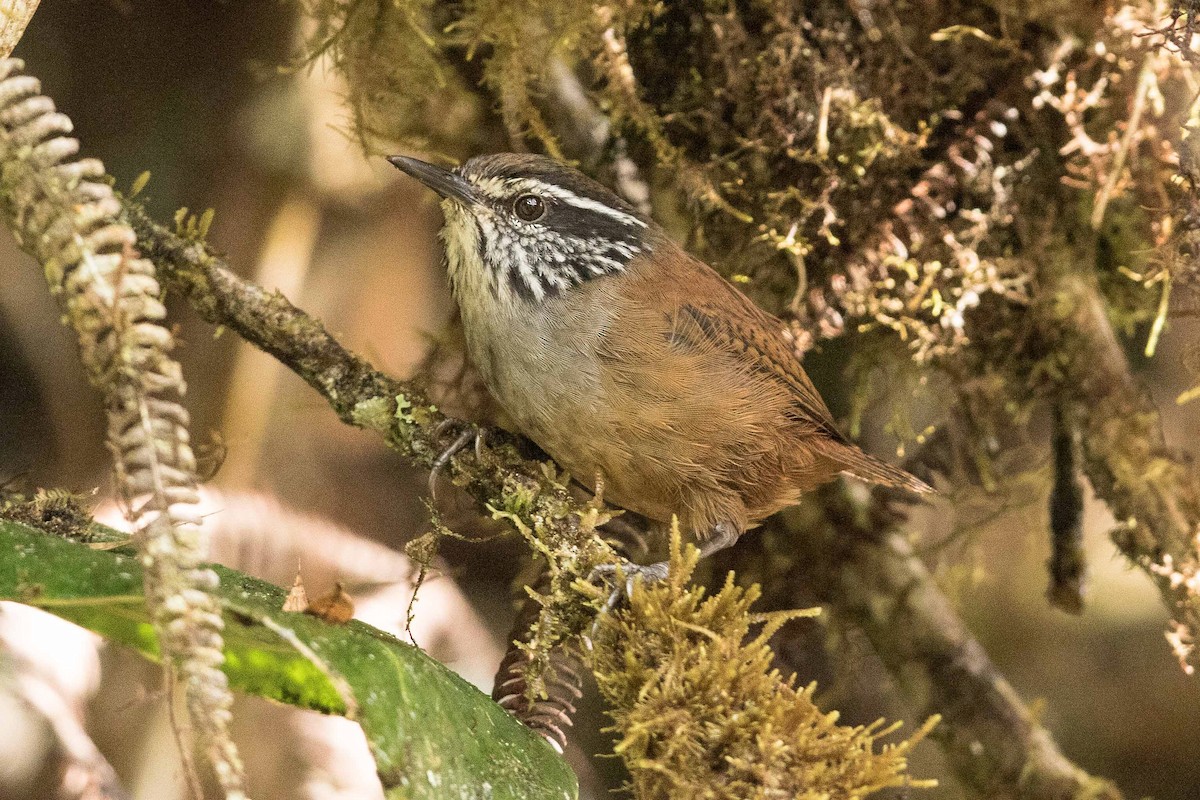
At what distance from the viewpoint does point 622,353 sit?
220 centimetres

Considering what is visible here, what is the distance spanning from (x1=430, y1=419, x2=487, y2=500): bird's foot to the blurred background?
583 millimetres

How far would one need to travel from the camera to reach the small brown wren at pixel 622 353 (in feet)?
7.18

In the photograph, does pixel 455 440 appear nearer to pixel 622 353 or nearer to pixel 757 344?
pixel 622 353

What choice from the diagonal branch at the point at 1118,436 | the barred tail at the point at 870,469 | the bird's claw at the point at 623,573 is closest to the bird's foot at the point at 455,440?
the bird's claw at the point at 623,573

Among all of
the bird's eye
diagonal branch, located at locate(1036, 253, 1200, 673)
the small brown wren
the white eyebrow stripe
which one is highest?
diagonal branch, located at locate(1036, 253, 1200, 673)

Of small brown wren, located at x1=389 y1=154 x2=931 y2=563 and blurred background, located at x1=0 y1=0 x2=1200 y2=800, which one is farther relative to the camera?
blurred background, located at x1=0 y1=0 x2=1200 y2=800

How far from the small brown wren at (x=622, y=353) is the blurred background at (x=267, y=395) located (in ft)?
2.04

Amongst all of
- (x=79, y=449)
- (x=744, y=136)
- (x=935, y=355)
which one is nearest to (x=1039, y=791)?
(x=935, y=355)

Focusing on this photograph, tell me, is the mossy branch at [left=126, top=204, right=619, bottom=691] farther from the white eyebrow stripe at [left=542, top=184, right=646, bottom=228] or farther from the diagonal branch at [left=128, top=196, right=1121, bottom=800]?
the white eyebrow stripe at [left=542, top=184, right=646, bottom=228]

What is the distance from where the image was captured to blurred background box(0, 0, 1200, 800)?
275cm

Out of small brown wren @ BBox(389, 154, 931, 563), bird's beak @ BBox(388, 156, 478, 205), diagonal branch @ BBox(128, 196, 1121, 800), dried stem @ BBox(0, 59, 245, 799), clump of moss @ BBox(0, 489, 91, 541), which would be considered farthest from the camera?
diagonal branch @ BBox(128, 196, 1121, 800)

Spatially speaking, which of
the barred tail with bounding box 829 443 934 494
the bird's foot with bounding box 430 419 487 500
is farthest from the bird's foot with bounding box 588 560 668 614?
the barred tail with bounding box 829 443 934 494

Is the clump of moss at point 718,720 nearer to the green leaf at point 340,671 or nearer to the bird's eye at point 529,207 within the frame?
the green leaf at point 340,671

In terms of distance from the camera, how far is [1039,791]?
295 cm
